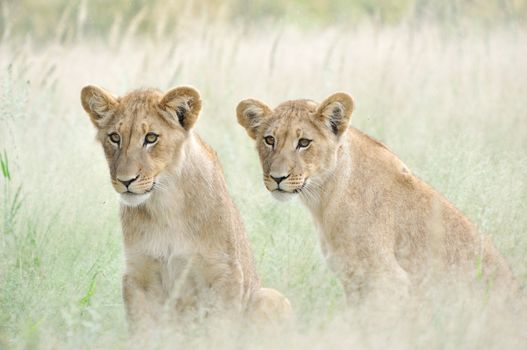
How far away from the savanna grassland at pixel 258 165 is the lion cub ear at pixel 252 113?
0.71 metres

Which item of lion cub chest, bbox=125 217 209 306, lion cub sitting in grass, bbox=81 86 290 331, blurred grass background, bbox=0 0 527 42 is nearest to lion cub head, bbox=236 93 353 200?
lion cub sitting in grass, bbox=81 86 290 331

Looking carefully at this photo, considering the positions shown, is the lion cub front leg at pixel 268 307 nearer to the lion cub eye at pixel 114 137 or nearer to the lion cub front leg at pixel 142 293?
the lion cub front leg at pixel 142 293

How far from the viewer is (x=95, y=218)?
22.8ft

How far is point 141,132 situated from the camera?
527 cm

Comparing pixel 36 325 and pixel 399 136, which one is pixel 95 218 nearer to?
pixel 36 325

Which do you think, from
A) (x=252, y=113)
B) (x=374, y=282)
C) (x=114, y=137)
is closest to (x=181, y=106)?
(x=114, y=137)

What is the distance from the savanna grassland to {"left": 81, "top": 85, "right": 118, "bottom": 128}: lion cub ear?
2.00 ft

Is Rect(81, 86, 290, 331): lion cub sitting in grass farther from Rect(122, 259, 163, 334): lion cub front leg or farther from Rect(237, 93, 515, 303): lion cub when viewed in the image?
Rect(237, 93, 515, 303): lion cub

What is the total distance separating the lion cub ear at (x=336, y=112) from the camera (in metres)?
5.97

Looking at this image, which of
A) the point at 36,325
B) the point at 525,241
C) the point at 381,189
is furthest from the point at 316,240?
the point at 36,325

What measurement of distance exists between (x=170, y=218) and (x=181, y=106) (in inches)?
21.3

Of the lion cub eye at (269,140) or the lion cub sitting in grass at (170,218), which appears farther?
the lion cub eye at (269,140)

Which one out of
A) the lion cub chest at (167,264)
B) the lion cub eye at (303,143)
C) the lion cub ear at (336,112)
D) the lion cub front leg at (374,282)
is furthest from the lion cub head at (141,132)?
the lion cub front leg at (374,282)

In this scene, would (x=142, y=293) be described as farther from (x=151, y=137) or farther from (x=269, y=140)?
(x=269, y=140)
